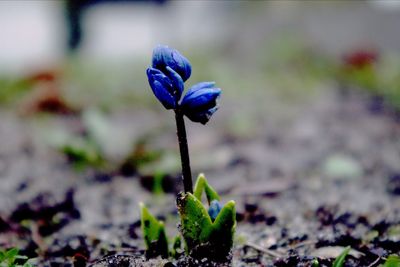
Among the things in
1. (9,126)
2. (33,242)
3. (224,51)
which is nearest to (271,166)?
(33,242)

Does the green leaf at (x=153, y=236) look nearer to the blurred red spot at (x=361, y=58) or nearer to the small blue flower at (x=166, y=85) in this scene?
the small blue flower at (x=166, y=85)

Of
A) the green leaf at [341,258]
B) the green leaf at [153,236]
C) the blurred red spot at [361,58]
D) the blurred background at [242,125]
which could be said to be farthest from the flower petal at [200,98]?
the blurred red spot at [361,58]

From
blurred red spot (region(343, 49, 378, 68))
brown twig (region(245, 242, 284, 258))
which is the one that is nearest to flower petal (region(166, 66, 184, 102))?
brown twig (region(245, 242, 284, 258))

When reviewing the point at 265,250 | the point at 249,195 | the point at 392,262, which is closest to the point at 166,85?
the point at 265,250

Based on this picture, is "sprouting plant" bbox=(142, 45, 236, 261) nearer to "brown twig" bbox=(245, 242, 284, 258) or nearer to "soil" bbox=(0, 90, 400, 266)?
"soil" bbox=(0, 90, 400, 266)

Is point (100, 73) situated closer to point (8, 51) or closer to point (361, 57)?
point (361, 57)

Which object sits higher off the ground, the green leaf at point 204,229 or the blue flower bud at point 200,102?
the blue flower bud at point 200,102
